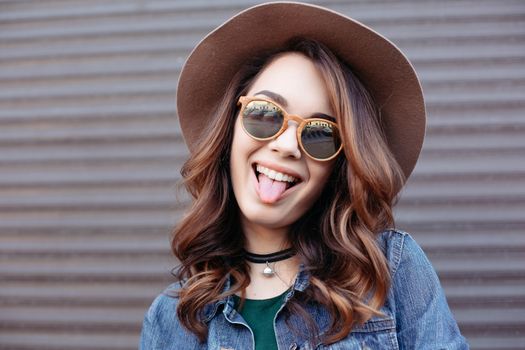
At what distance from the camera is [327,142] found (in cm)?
138

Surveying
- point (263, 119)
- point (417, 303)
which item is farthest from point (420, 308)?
point (263, 119)

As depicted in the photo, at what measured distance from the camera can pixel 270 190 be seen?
4.50ft

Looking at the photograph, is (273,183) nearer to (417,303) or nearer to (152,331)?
(417,303)

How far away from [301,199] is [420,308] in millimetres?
452

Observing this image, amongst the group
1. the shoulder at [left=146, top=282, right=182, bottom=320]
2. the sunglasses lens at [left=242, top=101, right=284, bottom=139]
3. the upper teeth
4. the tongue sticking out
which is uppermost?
the sunglasses lens at [left=242, top=101, right=284, bottom=139]

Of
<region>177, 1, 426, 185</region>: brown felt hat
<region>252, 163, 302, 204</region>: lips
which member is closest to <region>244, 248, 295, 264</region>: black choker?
<region>252, 163, 302, 204</region>: lips

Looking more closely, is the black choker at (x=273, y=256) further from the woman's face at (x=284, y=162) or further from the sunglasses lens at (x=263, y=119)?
the sunglasses lens at (x=263, y=119)

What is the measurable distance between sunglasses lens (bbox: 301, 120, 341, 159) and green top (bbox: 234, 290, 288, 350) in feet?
1.45

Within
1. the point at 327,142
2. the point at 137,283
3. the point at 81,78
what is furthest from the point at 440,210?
the point at 81,78

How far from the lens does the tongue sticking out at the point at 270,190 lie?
1369 millimetres

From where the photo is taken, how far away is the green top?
56.4 inches

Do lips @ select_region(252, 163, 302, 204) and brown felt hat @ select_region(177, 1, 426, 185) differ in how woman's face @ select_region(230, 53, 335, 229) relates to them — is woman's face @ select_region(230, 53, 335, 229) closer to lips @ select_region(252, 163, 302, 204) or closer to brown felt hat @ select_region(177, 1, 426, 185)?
A: lips @ select_region(252, 163, 302, 204)

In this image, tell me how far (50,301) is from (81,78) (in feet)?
4.21

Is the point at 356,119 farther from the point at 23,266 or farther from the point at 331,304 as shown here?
the point at 23,266
